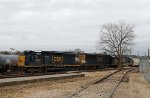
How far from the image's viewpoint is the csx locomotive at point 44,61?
44.8m

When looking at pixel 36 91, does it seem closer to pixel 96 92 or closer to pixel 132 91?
pixel 96 92

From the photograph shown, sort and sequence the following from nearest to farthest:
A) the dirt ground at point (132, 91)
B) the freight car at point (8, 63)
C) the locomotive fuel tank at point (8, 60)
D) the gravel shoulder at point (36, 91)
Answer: the gravel shoulder at point (36, 91)
the dirt ground at point (132, 91)
the freight car at point (8, 63)
the locomotive fuel tank at point (8, 60)

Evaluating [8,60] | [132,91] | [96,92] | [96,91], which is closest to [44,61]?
[8,60]

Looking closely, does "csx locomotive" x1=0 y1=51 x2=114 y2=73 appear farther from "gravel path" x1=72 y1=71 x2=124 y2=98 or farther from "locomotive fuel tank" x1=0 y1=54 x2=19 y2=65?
"gravel path" x1=72 y1=71 x2=124 y2=98

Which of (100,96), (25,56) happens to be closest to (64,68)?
(25,56)

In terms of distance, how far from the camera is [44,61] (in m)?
50.2

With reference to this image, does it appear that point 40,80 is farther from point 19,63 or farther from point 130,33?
point 130,33

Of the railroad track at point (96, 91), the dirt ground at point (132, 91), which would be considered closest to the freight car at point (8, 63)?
the railroad track at point (96, 91)

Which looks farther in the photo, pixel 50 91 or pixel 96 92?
pixel 50 91

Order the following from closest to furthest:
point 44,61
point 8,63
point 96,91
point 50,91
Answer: point 50,91 → point 96,91 → point 8,63 → point 44,61

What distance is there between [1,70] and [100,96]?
27413mm

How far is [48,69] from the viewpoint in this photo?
50.2m

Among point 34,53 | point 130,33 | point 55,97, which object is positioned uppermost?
point 130,33

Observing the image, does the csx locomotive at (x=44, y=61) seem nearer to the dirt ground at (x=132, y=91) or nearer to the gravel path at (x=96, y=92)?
the dirt ground at (x=132, y=91)
